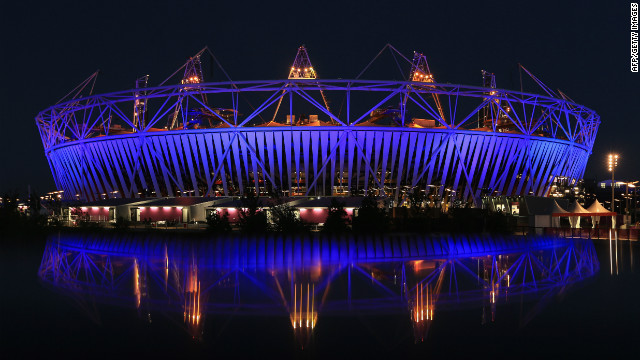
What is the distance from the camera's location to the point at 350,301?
14.9 metres

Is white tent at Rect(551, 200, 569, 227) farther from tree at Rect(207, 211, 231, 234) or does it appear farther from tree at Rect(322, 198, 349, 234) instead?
tree at Rect(207, 211, 231, 234)

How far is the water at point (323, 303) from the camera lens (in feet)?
36.7

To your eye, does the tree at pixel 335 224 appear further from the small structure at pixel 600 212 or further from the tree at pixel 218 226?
the small structure at pixel 600 212

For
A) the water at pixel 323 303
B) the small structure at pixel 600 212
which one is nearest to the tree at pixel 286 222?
the water at pixel 323 303

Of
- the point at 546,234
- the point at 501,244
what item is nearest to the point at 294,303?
the point at 501,244

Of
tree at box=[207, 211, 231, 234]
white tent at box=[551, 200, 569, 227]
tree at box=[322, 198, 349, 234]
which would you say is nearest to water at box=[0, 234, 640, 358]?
tree at box=[322, 198, 349, 234]

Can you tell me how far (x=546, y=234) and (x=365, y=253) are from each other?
1299 centimetres

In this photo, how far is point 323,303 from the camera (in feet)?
48.2

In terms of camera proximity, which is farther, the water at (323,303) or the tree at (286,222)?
the tree at (286,222)

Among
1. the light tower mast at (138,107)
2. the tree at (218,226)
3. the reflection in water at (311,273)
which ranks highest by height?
the light tower mast at (138,107)

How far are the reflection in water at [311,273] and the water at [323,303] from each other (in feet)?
0.24

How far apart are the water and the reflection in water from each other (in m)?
0.07

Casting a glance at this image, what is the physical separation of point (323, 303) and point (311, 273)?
4992mm

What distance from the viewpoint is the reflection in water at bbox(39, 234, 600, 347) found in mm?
14508
